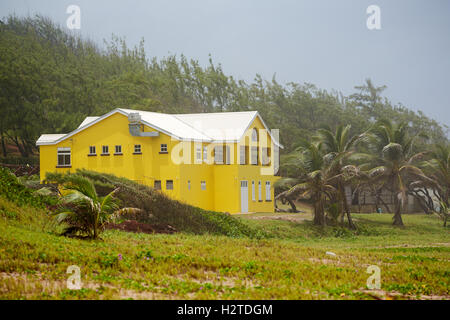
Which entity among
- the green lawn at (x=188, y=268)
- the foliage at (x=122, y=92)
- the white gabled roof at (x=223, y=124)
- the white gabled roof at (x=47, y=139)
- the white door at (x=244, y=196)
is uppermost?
the foliage at (x=122, y=92)

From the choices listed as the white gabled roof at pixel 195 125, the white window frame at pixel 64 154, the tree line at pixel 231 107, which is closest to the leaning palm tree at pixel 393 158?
the tree line at pixel 231 107

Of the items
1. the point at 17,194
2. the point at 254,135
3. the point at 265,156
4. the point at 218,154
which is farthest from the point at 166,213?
the point at 265,156

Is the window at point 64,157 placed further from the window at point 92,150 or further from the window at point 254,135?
the window at point 254,135

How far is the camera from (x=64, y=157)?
38.8 metres

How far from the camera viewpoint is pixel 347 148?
35406 mm

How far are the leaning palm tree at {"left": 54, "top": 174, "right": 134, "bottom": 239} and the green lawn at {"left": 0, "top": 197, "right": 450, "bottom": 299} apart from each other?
543 millimetres

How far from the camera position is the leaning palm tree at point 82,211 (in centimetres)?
1623

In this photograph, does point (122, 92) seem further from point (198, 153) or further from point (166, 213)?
point (166, 213)

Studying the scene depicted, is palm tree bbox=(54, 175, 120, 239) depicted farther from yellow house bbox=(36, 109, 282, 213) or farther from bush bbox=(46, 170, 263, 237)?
yellow house bbox=(36, 109, 282, 213)

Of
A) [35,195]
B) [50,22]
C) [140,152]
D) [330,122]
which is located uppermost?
[50,22]

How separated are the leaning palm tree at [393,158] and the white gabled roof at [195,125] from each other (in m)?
8.44
